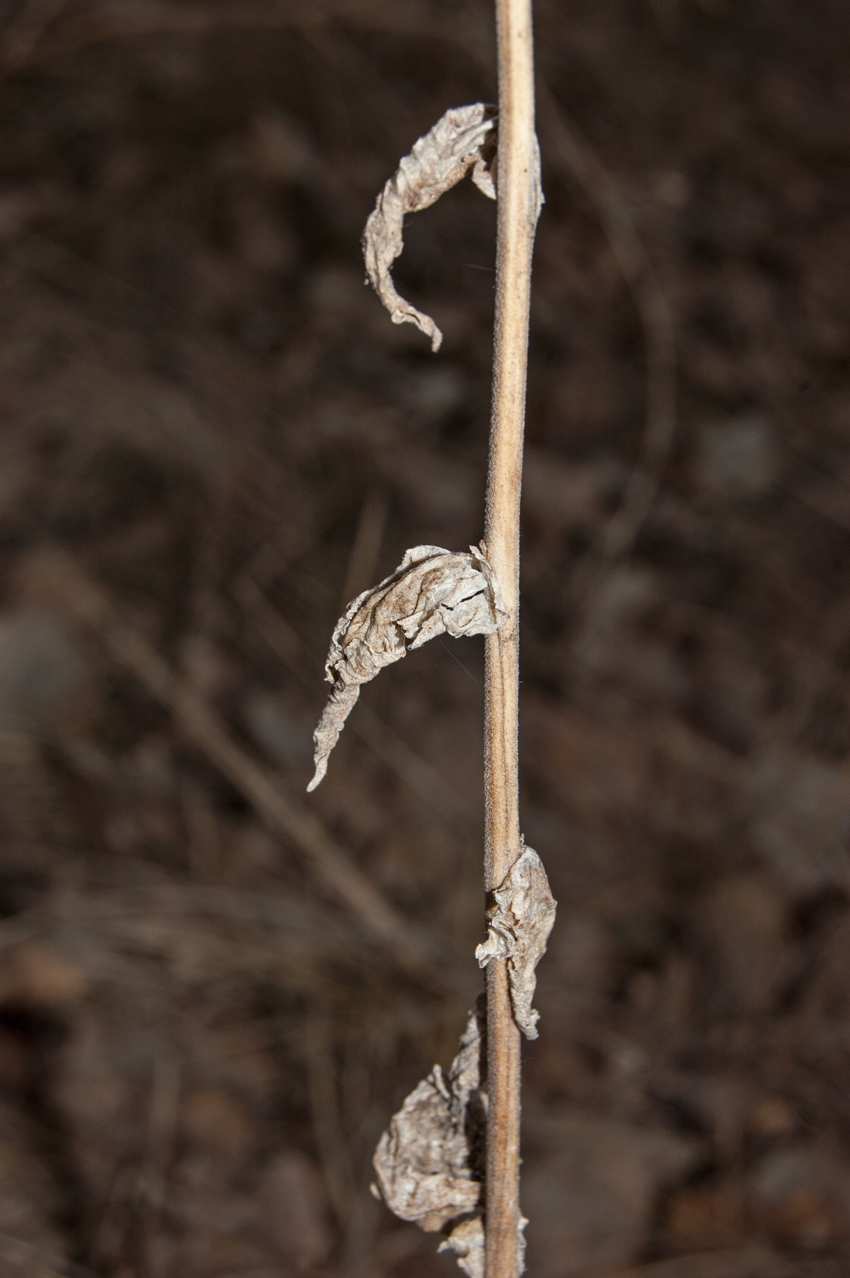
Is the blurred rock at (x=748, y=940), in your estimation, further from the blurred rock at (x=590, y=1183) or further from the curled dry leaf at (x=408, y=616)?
the curled dry leaf at (x=408, y=616)

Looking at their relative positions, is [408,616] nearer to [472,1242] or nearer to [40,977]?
[472,1242]

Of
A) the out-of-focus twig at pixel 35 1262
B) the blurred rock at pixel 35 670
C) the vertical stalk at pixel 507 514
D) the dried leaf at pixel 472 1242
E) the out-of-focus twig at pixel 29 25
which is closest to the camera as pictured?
the vertical stalk at pixel 507 514

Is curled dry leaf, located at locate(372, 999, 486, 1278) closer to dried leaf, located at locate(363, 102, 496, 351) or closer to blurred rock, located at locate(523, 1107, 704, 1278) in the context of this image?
dried leaf, located at locate(363, 102, 496, 351)

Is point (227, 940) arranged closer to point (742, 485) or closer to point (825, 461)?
point (742, 485)

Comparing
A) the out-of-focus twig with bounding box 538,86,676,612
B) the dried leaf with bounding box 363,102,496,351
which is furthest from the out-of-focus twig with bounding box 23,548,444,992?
the dried leaf with bounding box 363,102,496,351

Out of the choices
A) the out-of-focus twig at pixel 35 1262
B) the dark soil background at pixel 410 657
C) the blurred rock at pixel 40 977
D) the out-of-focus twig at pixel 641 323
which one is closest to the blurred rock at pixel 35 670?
the dark soil background at pixel 410 657
